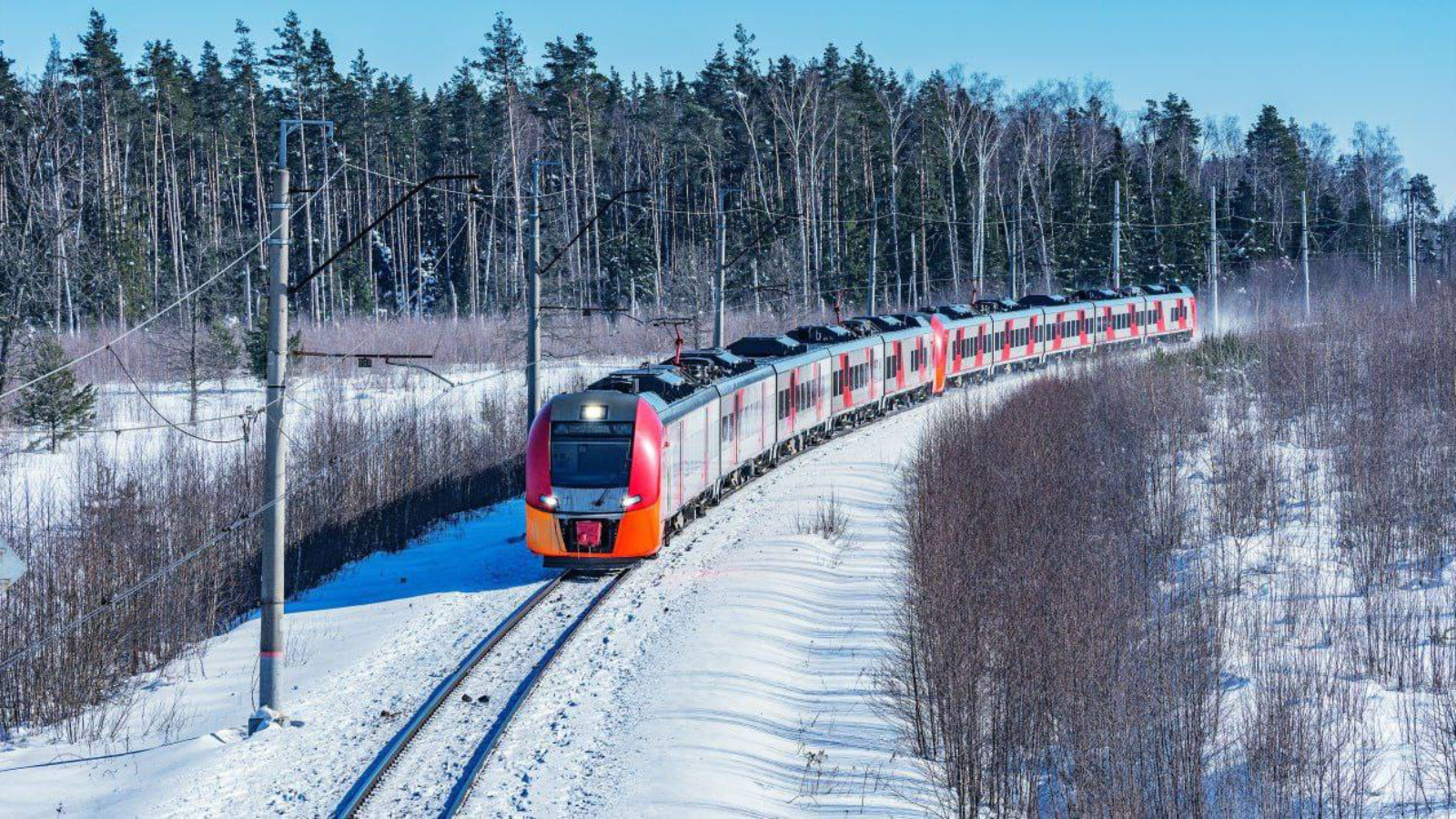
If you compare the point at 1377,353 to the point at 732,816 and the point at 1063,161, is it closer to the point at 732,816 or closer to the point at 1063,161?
the point at 732,816

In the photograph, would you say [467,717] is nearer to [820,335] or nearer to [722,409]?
[722,409]

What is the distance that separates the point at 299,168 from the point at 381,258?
17.1 meters

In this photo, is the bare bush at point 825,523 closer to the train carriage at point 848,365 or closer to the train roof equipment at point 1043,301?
the train carriage at point 848,365

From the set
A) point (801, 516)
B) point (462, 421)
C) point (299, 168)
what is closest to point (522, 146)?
point (299, 168)

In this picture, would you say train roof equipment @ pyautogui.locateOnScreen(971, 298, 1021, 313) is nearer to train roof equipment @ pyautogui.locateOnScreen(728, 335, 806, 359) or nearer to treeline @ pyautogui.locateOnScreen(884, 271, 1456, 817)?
train roof equipment @ pyautogui.locateOnScreen(728, 335, 806, 359)

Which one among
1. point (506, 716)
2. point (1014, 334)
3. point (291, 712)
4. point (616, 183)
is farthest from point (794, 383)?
point (616, 183)

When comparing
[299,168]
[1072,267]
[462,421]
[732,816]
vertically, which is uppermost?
[299,168]

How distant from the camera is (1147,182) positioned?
8475 cm

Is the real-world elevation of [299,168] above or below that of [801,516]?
→ above

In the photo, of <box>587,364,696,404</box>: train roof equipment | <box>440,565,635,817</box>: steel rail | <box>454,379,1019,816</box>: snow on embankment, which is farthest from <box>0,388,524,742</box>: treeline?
<box>587,364,696,404</box>: train roof equipment

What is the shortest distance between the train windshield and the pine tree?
17.8 meters

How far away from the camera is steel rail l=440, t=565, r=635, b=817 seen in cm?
1123

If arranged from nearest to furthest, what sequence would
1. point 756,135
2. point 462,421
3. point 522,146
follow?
1. point 462,421
2. point 522,146
3. point 756,135

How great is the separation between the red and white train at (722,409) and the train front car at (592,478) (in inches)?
0.7
